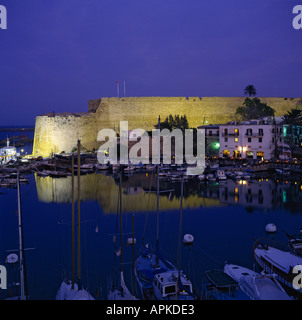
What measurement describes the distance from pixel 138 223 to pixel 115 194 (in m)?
3.42

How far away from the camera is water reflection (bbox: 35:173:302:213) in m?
9.06

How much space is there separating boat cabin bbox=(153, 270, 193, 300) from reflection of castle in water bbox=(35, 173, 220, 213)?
426 centimetres

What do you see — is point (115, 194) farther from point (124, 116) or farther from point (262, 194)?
point (124, 116)

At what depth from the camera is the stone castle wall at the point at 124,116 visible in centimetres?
1966

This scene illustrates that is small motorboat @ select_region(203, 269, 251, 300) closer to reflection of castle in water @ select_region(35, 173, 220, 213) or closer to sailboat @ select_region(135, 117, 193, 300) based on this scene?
sailboat @ select_region(135, 117, 193, 300)

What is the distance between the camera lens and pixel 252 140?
15930 mm

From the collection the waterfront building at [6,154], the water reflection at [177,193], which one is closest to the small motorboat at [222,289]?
the water reflection at [177,193]

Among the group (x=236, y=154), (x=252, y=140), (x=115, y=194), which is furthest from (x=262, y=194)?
(x=236, y=154)

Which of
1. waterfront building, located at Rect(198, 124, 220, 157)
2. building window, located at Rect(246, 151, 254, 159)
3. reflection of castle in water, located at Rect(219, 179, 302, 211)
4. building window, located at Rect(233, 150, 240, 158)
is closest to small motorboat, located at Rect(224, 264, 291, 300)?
reflection of castle in water, located at Rect(219, 179, 302, 211)

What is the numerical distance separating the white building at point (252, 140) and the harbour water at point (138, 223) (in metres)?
3.29

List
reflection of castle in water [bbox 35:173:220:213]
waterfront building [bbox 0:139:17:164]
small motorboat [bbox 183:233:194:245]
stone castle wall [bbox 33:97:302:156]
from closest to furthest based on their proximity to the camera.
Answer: small motorboat [bbox 183:233:194:245] < reflection of castle in water [bbox 35:173:220:213] < waterfront building [bbox 0:139:17:164] < stone castle wall [bbox 33:97:302:156]
